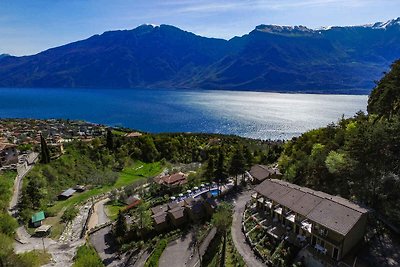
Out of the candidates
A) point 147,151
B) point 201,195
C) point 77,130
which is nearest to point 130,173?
point 147,151

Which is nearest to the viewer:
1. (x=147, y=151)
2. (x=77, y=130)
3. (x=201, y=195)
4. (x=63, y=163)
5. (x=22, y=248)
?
(x=22, y=248)

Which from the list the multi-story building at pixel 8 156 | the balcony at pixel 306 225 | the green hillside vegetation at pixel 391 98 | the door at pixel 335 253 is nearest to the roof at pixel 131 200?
the multi-story building at pixel 8 156

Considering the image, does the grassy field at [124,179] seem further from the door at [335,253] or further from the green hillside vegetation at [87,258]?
the door at [335,253]

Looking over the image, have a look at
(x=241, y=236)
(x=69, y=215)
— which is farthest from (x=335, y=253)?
(x=69, y=215)

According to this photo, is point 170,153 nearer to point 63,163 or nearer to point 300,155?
point 63,163

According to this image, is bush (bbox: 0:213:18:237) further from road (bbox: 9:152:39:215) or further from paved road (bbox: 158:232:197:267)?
paved road (bbox: 158:232:197:267)

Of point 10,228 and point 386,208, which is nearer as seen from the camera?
point 386,208

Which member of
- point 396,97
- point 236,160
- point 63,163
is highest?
point 396,97

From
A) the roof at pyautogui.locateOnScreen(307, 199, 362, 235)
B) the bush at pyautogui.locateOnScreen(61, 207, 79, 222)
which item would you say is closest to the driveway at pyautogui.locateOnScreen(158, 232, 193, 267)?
the roof at pyautogui.locateOnScreen(307, 199, 362, 235)
